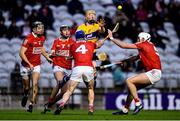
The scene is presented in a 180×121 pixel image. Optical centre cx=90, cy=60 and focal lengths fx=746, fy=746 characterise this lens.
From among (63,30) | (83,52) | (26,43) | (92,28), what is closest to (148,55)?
(83,52)

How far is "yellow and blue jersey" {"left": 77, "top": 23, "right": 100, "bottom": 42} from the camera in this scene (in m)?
20.9

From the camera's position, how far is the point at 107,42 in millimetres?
29859

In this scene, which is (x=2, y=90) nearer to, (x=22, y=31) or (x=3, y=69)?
(x=3, y=69)

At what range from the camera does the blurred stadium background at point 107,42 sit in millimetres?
26812

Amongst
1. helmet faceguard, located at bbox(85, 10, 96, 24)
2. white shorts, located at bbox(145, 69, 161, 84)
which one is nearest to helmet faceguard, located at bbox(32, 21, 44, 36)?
helmet faceguard, located at bbox(85, 10, 96, 24)

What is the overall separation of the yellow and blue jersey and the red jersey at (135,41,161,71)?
1.81m

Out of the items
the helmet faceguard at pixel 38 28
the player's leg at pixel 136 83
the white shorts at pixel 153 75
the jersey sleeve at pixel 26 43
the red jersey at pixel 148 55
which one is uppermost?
the helmet faceguard at pixel 38 28

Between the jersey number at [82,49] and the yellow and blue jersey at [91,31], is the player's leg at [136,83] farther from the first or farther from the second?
the yellow and blue jersey at [91,31]

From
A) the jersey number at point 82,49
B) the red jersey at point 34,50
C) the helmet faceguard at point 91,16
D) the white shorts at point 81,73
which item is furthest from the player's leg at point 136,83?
the red jersey at point 34,50

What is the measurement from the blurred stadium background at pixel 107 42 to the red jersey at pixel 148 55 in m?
5.09

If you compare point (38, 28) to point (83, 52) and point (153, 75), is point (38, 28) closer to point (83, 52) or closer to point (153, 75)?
point (83, 52)

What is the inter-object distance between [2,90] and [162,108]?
5764 mm

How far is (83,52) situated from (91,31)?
6.95 feet

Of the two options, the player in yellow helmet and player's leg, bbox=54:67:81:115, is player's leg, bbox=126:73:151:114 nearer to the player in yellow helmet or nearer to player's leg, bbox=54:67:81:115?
player's leg, bbox=54:67:81:115
